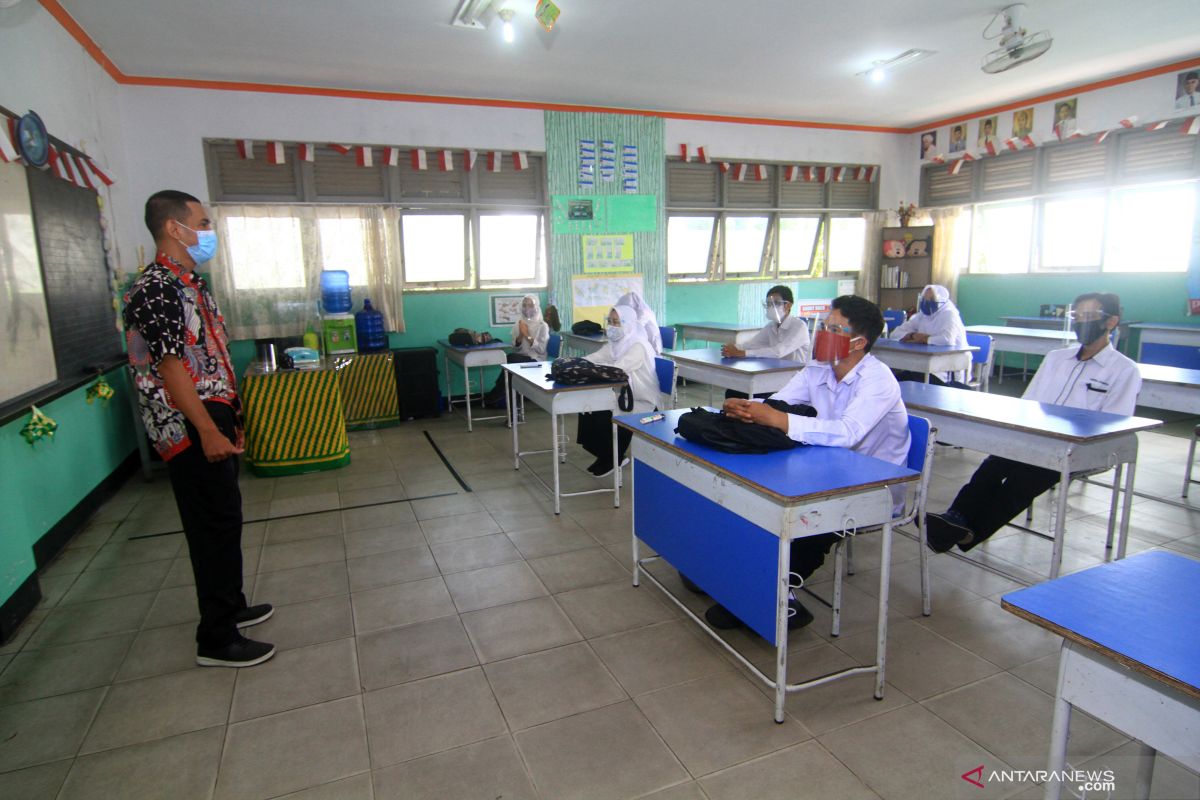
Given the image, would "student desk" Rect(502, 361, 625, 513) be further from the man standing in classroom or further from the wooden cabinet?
the wooden cabinet

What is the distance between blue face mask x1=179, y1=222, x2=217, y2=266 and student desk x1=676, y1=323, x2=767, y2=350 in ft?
18.4

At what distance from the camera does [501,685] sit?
2307 millimetres

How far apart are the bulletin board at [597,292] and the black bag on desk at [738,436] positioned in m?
5.32

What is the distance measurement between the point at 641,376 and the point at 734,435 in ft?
7.01

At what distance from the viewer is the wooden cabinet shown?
876 cm

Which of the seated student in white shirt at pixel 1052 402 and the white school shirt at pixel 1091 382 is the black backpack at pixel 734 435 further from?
the white school shirt at pixel 1091 382

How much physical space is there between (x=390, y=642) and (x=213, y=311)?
1448 mm

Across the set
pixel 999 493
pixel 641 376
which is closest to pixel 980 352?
pixel 999 493

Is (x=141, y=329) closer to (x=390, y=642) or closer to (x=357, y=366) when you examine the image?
(x=390, y=642)

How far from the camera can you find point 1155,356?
6.22 m

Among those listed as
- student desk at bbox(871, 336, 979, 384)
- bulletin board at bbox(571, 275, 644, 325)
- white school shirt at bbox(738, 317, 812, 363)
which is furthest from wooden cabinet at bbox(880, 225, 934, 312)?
white school shirt at bbox(738, 317, 812, 363)

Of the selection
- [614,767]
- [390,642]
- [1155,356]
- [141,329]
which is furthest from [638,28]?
[1155,356]

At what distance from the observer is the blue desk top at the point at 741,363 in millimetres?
4504

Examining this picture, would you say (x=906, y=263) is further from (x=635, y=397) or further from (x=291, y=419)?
(x=291, y=419)
